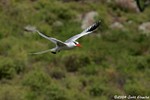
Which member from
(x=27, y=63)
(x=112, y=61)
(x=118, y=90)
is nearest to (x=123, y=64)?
(x=112, y=61)

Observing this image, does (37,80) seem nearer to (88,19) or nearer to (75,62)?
(75,62)

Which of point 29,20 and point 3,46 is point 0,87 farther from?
point 29,20

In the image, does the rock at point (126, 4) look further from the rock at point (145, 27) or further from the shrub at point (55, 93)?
the shrub at point (55, 93)

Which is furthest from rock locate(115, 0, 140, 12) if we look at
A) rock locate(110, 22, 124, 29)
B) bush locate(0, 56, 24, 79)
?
bush locate(0, 56, 24, 79)

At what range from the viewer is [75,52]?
14.5 metres

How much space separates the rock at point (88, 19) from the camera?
659 inches

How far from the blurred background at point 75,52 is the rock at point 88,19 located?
2 cm

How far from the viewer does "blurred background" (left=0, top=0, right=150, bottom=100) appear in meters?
12.3

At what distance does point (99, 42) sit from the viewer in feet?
51.9

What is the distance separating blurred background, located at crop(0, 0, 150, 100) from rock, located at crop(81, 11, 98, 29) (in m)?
0.02

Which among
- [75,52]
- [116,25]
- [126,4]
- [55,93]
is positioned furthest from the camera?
[126,4]

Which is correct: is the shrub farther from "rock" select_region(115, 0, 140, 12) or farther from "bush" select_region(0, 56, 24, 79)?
"rock" select_region(115, 0, 140, 12)

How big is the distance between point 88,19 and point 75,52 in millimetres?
2716

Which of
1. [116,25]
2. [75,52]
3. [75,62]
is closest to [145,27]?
[116,25]
